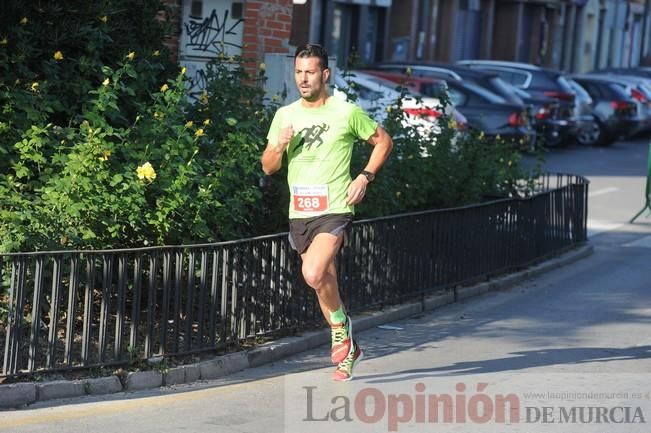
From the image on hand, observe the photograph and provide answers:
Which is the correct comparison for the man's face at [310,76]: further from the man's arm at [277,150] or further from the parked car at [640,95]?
the parked car at [640,95]

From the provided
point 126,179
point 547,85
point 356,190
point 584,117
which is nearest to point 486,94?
point 547,85

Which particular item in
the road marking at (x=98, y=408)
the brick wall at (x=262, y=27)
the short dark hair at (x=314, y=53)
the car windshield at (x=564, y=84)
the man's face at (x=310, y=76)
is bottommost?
the road marking at (x=98, y=408)

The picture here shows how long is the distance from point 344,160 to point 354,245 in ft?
7.78

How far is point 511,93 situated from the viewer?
28297mm

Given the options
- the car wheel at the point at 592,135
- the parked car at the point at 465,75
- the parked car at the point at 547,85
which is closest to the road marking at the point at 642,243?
the parked car at the point at 465,75

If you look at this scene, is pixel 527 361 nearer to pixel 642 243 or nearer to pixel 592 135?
pixel 642 243

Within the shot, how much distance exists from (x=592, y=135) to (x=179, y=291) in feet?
90.6

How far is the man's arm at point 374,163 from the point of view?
8414 mm

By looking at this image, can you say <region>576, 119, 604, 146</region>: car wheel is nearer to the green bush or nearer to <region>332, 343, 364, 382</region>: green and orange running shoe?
the green bush

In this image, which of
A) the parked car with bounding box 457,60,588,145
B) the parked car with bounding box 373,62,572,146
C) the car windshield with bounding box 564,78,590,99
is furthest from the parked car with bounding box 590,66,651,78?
the parked car with bounding box 373,62,572,146

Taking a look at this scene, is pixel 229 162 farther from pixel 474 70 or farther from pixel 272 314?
pixel 474 70

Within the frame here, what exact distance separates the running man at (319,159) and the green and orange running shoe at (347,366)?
0.49 meters

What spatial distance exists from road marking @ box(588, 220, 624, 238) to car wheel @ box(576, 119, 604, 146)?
14.2 m

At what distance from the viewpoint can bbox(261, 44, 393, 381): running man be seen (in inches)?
331
